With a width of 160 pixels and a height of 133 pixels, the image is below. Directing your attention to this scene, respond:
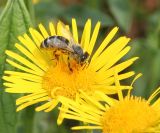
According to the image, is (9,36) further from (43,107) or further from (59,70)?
(43,107)

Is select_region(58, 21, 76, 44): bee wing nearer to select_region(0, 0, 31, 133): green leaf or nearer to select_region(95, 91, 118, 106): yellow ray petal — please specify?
select_region(0, 0, 31, 133): green leaf

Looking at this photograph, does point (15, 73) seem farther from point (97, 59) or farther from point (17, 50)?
point (97, 59)

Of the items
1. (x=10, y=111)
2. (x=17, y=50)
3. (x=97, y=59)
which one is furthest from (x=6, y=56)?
(x=97, y=59)

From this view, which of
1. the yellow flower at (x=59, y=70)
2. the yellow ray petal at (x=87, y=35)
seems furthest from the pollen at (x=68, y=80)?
the yellow ray petal at (x=87, y=35)

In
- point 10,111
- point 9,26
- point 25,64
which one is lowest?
point 10,111

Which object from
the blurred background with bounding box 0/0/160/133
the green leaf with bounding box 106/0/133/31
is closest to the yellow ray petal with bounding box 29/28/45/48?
the blurred background with bounding box 0/0/160/133

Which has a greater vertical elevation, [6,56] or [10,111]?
[6,56]

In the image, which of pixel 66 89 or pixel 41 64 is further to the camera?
pixel 41 64
